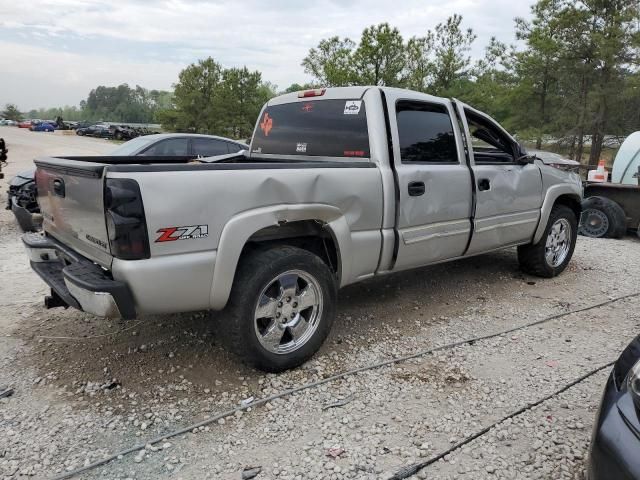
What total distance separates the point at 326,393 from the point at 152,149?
6.31 meters

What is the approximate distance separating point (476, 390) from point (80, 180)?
2.71 m

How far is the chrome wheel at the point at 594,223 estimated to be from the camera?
8578 mm

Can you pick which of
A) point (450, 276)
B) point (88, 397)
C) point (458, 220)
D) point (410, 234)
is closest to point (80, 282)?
point (88, 397)

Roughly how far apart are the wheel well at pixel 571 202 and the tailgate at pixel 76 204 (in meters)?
4.90

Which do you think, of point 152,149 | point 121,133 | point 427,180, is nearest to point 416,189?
point 427,180

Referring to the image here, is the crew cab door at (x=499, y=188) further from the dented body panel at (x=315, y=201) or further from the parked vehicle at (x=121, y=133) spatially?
the parked vehicle at (x=121, y=133)

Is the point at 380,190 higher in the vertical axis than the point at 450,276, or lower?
higher

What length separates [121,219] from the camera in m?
2.59

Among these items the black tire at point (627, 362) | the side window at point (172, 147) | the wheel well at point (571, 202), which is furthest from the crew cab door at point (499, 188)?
the side window at point (172, 147)

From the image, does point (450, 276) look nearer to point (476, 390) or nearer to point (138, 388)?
point (476, 390)

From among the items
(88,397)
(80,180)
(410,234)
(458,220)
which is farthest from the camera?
(458,220)

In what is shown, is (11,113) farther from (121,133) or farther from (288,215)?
(288,215)

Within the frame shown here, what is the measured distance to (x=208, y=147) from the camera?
917cm

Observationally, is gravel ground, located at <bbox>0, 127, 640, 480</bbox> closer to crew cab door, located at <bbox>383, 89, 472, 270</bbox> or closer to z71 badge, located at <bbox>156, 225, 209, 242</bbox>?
crew cab door, located at <bbox>383, 89, 472, 270</bbox>
